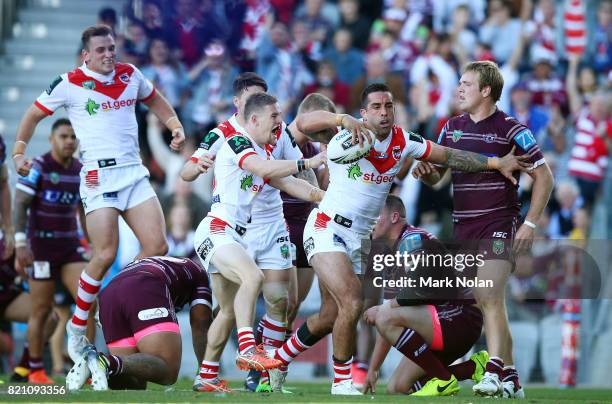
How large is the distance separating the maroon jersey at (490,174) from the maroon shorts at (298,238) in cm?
201

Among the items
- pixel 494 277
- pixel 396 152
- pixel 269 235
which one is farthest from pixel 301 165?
pixel 494 277

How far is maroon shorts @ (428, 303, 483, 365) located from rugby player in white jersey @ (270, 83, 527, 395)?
0.94 meters

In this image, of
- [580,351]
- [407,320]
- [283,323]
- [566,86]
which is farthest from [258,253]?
[566,86]

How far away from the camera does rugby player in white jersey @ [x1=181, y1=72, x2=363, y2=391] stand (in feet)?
34.8

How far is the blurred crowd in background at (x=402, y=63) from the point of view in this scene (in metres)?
17.3

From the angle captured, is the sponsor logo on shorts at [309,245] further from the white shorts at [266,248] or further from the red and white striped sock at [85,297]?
the red and white striped sock at [85,297]

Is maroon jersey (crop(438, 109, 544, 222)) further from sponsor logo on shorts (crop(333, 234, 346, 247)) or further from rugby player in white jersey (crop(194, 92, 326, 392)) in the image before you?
rugby player in white jersey (crop(194, 92, 326, 392))

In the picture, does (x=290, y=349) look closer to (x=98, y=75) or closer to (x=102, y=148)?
(x=102, y=148)

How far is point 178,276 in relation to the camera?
10.2m

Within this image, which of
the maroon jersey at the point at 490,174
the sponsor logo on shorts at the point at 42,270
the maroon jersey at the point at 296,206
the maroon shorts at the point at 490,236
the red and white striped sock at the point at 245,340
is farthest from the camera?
the sponsor logo on shorts at the point at 42,270

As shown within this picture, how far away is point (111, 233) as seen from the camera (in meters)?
11.3

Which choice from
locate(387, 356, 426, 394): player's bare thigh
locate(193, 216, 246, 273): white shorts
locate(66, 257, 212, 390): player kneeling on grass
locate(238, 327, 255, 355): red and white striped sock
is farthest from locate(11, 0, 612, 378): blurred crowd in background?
locate(238, 327, 255, 355): red and white striped sock

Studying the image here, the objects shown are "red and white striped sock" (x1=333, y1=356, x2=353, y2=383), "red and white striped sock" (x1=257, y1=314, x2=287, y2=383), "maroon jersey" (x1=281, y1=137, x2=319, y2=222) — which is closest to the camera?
"red and white striped sock" (x1=333, y1=356, x2=353, y2=383)

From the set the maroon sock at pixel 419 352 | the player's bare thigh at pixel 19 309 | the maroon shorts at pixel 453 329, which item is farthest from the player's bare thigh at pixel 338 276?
the player's bare thigh at pixel 19 309
